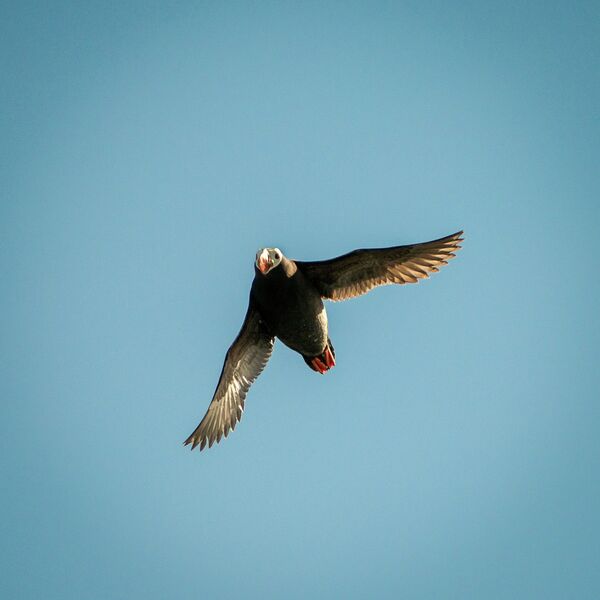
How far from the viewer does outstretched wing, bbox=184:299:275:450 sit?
500 inches

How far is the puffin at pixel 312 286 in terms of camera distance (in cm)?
1095

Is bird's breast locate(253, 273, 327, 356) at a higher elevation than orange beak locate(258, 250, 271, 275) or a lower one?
lower

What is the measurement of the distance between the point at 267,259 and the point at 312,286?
1.33 meters

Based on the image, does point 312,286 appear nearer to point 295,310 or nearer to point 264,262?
point 295,310

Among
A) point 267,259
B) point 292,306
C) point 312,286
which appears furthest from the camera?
point 312,286

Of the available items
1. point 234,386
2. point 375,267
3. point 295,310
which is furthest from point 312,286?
point 234,386

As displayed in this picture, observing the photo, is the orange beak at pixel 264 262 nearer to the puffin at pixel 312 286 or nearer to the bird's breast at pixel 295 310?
the puffin at pixel 312 286

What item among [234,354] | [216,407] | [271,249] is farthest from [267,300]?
[216,407]

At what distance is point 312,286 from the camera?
1166 cm

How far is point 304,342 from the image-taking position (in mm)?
11484

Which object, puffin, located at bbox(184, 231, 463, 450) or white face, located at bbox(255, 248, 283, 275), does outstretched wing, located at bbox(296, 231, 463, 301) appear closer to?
puffin, located at bbox(184, 231, 463, 450)

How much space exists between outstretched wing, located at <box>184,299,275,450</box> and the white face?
7.07 feet

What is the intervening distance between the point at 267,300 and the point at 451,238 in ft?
9.51

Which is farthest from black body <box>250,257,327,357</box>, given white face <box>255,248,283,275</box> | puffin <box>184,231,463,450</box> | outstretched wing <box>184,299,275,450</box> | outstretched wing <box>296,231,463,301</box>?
outstretched wing <box>184,299,275,450</box>
